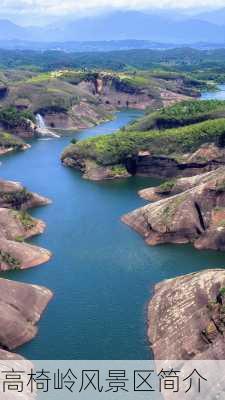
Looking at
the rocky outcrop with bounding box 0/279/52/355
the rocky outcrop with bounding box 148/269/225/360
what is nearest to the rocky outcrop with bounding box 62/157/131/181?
the rocky outcrop with bounding box 0/279/52/355

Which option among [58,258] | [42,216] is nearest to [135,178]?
[42,216]

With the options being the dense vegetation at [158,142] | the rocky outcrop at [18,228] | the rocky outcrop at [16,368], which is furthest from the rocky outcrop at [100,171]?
the rocky outcrop at [16,368]

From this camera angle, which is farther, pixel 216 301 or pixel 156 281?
pixel 156 281

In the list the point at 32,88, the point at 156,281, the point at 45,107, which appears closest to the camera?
the point at 156,281

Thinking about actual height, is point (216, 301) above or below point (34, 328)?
above

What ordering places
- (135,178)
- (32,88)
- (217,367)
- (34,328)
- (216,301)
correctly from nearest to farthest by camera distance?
(217,367) < (216,301) < (34,328) < (135,178) < (32,88)

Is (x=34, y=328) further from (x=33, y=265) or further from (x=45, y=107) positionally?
(x=45, y=107)

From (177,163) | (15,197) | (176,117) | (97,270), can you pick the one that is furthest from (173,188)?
(176,117)
